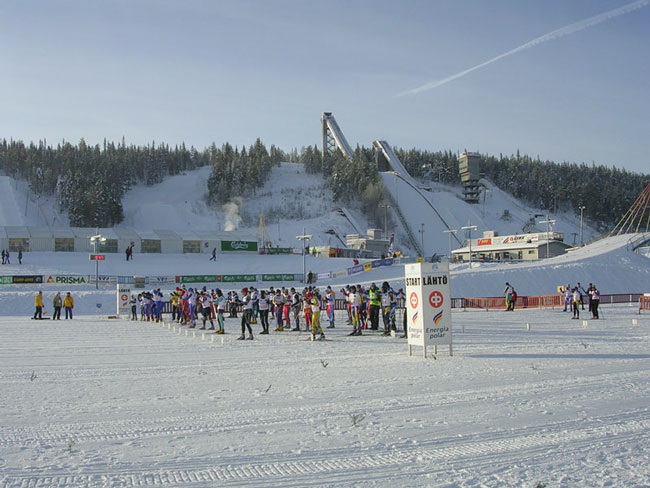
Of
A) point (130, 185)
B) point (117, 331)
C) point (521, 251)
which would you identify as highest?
point (130, 185)

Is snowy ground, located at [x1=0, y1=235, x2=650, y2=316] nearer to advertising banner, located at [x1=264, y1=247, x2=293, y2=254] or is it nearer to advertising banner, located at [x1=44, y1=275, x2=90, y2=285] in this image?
advertising banner, located at [x1=44, y1=275, x2=90, y2=285]

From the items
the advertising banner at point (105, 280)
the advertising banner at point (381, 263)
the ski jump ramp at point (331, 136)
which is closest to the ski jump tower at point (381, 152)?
the ski jump ramp at point (331, 136)

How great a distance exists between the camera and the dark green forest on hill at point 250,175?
10075 centimetres

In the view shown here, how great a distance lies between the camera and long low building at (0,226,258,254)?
191ft

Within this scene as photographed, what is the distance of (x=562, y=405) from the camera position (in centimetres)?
780

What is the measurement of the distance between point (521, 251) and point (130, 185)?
86.5m

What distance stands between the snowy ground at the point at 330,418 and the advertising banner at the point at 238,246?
52.2 m

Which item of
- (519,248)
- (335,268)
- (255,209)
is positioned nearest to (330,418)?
(335,268)

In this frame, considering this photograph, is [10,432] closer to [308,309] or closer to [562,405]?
[562,405]

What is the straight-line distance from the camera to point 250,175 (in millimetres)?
118562

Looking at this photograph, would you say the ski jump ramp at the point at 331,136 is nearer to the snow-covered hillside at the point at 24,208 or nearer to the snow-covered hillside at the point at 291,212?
the snow-covered hillside at the point at 291,212

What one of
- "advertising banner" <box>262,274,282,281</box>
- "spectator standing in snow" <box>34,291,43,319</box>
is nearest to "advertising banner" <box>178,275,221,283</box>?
"advertising banner" <box>262,274,282,281</box>

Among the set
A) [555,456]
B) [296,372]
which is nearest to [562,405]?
[555,456]

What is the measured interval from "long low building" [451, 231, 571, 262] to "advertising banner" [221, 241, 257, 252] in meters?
22.9
